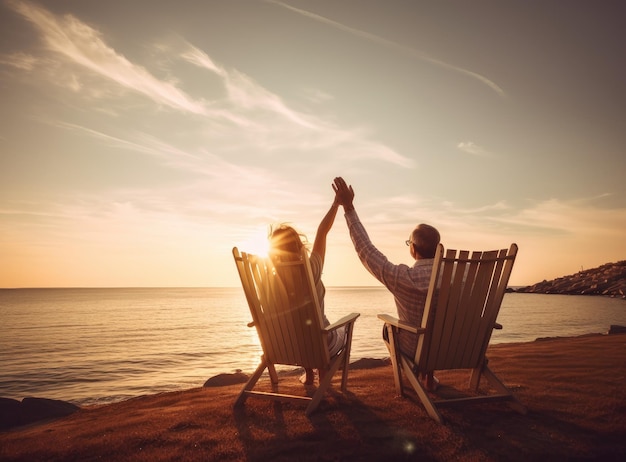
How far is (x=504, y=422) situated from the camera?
3260 millimetres

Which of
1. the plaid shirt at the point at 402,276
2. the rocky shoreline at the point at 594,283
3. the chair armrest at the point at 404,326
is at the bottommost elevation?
the rocky shoreline at the point at 594,283

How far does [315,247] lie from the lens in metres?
4.19

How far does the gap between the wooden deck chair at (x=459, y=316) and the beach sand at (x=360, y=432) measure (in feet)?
0.96

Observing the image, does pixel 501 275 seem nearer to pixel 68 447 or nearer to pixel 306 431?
pixel 306 431

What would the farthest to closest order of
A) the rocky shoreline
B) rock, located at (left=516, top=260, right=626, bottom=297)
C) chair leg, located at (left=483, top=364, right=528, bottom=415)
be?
rock, located at (left=516, top=260, right=626, bottom=297), the rocky shoreline, chair leg, located at (left=483, top=364, right=528, bottom=415)

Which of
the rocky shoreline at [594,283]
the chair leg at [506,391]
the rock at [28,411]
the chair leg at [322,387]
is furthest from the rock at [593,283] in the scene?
the rock at [28,411]

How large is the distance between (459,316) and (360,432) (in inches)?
56.8

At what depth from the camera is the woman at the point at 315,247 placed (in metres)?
3.91

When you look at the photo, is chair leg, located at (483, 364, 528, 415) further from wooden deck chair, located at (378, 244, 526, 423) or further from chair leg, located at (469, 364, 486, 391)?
chair leg, located at (469, 364, 486, 391)

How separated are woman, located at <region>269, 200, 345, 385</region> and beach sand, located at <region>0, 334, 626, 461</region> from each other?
64cm

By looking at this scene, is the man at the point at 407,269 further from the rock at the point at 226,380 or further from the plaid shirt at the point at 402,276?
the rock at the point at 226,380

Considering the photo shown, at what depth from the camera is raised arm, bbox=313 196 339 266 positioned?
164 inches

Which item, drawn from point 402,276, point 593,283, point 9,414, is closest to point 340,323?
point 402,276

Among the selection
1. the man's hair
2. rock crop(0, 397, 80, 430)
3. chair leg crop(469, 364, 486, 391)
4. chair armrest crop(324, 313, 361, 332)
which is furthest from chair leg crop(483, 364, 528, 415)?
rock crop(0, 397, 80, 430)
